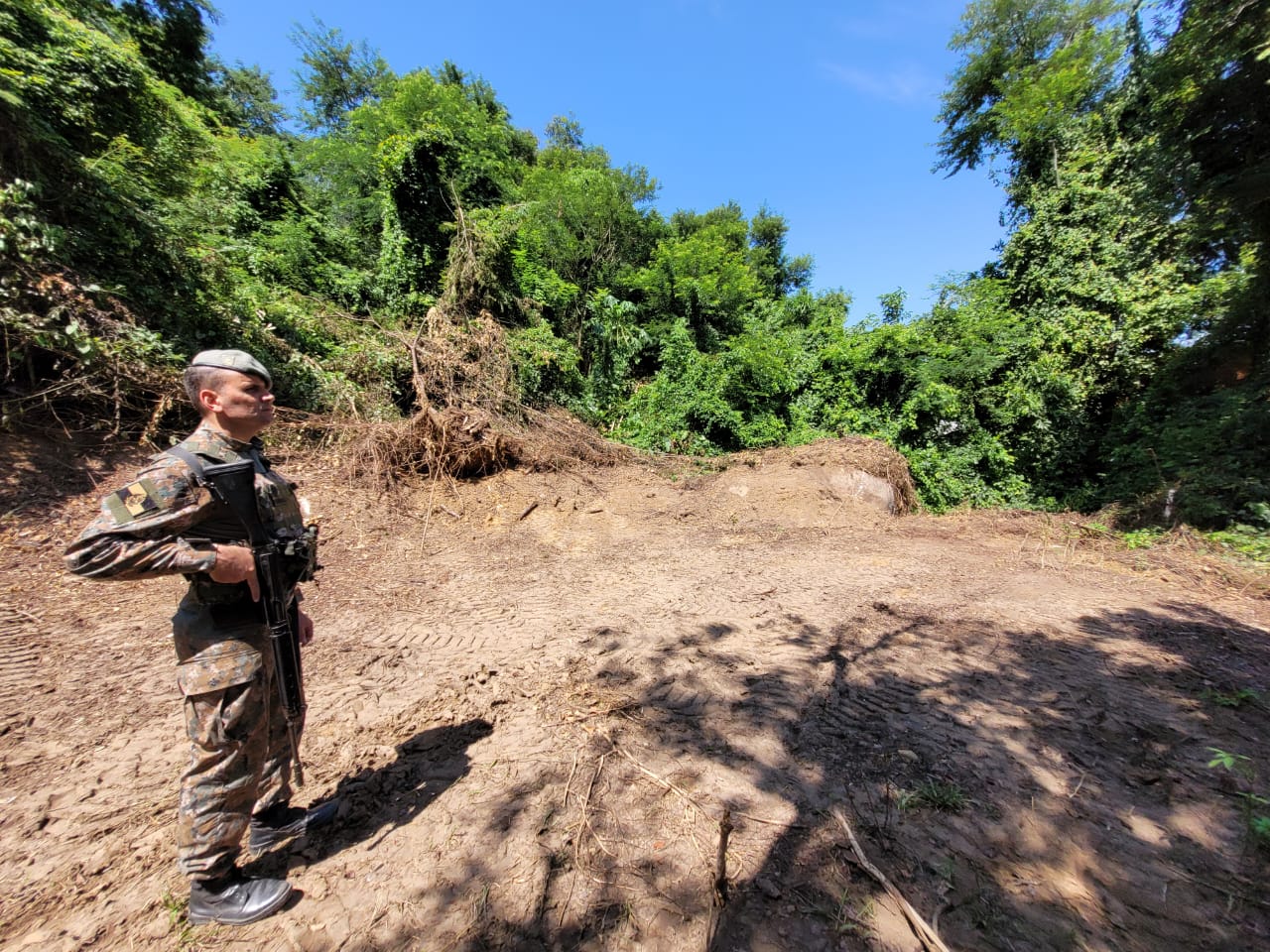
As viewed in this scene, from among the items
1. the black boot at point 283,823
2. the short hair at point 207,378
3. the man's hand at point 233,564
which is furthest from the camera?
the black boot at point 283,823

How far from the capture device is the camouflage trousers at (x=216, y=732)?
167cm

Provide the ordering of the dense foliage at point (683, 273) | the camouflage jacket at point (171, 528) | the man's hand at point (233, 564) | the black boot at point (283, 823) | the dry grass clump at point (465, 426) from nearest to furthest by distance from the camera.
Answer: the camouflage jacket at point (171, 528), the man's hand at point (233, 564), the black boot at point (283, 823), the dense foliage at point (683, 273), the dry grass clump at point (465, 426)

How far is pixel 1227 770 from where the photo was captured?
2.31 meters

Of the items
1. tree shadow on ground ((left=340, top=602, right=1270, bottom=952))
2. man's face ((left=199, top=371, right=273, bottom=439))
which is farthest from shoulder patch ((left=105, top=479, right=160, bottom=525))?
tree shadow on ground ((left=340, top=602, right=1270, bottom=952))

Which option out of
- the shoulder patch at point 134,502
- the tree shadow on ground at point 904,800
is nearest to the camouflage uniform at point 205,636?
the shoulder patch at point 134,502

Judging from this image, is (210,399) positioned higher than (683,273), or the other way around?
(683,273)

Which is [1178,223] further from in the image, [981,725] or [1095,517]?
[981,725]

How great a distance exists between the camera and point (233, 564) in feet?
5.33

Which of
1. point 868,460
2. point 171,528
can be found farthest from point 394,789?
point 868,460

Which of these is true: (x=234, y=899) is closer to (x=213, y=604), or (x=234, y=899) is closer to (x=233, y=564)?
(x=213, y=604)

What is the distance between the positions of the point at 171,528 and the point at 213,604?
0.32m

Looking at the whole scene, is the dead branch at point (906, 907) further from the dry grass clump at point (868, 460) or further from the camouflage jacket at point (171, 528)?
the dry grass clump at point (868, 460)

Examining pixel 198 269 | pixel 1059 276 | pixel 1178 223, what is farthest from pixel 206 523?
pixel 1059 276

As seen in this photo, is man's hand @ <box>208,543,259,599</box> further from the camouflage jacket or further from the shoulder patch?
the shoulder patch
